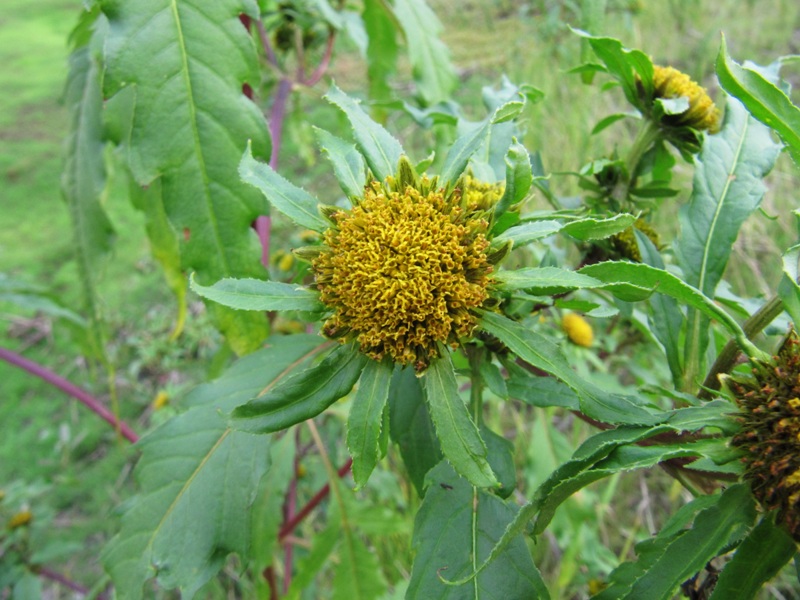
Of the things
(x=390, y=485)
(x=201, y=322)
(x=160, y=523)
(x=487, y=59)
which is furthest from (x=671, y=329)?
(x=487, y=59)

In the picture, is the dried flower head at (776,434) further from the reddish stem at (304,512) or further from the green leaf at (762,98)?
the reddish stem at (304,512)

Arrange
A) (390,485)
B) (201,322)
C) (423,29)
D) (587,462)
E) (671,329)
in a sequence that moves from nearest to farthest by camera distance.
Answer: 1. (587,462)
2. (671,329)
3. (423,29)
4. (390,485)
5. (201,322)

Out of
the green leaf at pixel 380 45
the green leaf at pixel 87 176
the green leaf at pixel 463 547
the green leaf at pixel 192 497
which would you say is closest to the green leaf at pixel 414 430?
the green leaf at pixel 463 547

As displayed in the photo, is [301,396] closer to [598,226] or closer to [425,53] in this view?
[598,226]

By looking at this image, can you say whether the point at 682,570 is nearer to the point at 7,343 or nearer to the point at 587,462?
the point at 587,462

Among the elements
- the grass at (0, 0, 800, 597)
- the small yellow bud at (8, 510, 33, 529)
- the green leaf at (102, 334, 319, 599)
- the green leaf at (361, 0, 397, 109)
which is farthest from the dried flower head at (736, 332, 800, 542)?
the small yellow bud at (8, 510, 33, 529)

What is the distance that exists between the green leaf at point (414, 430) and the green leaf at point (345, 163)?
0.27 metres

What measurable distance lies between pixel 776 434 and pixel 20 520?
182 centimetres

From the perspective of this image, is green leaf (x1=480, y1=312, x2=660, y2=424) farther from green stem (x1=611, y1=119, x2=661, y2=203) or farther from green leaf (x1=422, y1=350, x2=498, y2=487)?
green stem (x1=611, y1=119, x2=661, y2=203)

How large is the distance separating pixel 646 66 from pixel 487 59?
327cm

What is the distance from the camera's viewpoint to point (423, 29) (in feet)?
4.39

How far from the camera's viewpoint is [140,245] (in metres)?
2.84

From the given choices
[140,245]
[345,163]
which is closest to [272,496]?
[345,163]

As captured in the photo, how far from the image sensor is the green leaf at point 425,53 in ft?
4.23
